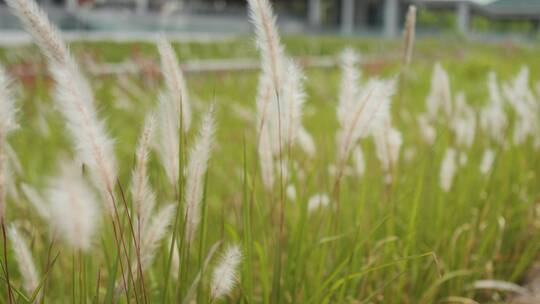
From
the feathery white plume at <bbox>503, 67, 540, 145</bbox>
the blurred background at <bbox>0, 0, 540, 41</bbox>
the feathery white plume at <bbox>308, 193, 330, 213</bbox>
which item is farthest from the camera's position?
the blurred background at <bbox>0, 0, 540, 41</bbox>

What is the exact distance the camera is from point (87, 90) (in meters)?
0.77

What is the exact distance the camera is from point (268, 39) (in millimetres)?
896

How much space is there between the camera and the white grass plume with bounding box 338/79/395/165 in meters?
1.04

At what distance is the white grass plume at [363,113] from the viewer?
1037mm

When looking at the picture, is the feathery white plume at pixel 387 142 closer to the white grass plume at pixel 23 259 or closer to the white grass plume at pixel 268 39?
the white grass plume at pixel 268 39

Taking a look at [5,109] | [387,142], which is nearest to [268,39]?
[5,109]

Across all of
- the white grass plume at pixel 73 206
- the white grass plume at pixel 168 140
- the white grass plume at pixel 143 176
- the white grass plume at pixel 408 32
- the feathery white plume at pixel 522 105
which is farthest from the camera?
the feathery white plume at pixel 522 105

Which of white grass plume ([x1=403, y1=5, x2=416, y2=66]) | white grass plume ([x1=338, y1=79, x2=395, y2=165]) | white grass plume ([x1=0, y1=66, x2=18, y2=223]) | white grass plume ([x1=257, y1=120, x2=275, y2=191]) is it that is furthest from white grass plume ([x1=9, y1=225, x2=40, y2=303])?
white grass plume ([x1=403, y1=5, x2=416, y2=66])

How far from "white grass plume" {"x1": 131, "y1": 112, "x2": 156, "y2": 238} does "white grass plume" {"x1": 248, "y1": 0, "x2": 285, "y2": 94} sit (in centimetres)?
20

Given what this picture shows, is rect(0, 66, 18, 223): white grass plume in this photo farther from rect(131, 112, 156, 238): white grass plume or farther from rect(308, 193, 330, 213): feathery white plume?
rect(308, 193, 330, 213): feathery white plume

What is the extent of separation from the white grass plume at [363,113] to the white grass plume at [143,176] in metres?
0.35

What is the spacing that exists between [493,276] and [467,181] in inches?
13.4

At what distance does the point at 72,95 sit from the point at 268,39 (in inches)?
12.2

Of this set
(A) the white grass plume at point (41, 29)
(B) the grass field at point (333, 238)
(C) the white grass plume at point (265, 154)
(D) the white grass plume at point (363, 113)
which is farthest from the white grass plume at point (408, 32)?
(A) the white grass plume at point (41, 29)
